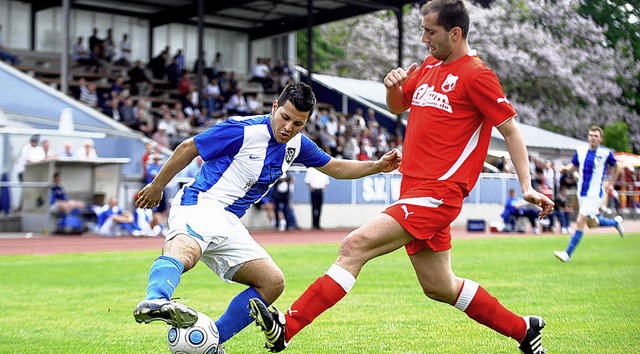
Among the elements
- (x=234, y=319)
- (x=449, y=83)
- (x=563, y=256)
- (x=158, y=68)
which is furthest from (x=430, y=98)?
(x=158, y=68)

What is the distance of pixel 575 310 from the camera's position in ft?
30.5

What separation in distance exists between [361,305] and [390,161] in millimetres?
3375

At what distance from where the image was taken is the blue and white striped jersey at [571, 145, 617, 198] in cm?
1659

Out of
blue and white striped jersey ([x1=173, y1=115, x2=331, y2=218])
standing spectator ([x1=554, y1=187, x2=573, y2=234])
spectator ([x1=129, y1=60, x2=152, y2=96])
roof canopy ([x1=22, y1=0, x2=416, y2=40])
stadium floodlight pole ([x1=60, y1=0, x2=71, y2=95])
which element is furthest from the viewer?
roof canopy ([x1=22, y1=0, x2=416, y2=40])

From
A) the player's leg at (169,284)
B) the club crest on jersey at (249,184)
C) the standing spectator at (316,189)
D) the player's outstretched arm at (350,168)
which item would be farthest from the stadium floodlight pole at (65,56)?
the player's leg at (169,284)

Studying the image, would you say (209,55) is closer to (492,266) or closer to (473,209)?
(473,209)

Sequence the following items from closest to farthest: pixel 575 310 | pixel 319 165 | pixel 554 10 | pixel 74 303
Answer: pixel 319 165
pixel 554 10
pixel 575 310
pixel 74 303

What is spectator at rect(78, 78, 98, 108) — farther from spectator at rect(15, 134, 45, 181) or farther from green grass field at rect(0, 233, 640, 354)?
green grass field at rect(0, 233, 640, 354)

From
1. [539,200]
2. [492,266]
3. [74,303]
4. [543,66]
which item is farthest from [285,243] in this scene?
[543,66]

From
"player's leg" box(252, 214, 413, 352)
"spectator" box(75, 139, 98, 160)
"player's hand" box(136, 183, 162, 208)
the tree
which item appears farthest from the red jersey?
the tree

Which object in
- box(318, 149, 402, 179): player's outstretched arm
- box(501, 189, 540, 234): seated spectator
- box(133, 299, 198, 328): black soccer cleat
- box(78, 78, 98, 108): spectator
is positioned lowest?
box(501, 189, 540, 234): seated spectator

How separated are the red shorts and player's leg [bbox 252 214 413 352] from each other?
67 mm

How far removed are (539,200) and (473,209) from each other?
29312 mm

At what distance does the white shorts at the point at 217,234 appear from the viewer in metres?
6.06
